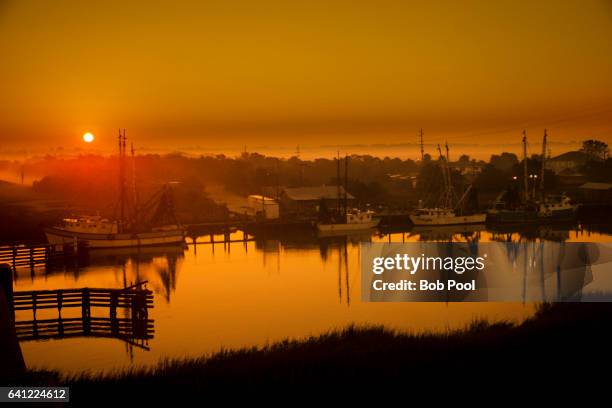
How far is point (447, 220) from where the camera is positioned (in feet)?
113

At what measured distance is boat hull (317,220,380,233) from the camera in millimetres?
31031

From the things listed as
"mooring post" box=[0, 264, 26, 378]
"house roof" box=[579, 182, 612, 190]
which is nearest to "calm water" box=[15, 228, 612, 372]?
"mooring post" box=[0, 264, 26, 378]

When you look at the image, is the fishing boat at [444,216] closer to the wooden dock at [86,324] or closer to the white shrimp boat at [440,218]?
the white shrimp boat at [440,218]

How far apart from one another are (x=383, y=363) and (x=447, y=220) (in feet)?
91.8

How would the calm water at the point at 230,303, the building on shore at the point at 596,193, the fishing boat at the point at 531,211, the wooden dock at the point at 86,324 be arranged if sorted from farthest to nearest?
1. the building on shore at the point at 596,193
2. the fishing boat at the point at 531,211
3. the wooden dock at the point at 86,324
4. the calm water at the point at 230,303

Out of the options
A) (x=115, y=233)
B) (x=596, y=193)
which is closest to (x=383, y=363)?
(x=115, y=233)

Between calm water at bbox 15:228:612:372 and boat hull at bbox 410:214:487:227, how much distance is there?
8493 millimetres

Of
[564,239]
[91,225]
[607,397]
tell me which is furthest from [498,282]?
[91,225]

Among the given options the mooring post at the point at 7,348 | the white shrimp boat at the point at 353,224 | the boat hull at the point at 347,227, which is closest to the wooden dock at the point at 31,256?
the boat hull at the point at 347,227

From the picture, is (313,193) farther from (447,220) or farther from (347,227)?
(447,220)

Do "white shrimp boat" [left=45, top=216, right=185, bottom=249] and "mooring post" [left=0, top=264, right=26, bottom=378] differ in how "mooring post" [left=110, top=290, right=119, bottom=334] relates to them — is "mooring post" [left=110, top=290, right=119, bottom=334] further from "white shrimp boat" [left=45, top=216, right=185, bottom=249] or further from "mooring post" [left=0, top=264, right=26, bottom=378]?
"white shrimp boat" [left=45, top=216, right=185, bottom=249]

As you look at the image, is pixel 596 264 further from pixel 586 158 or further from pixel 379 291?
pixel 586 158

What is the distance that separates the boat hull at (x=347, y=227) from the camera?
31.0 meters

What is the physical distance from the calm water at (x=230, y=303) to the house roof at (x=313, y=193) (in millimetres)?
11967
